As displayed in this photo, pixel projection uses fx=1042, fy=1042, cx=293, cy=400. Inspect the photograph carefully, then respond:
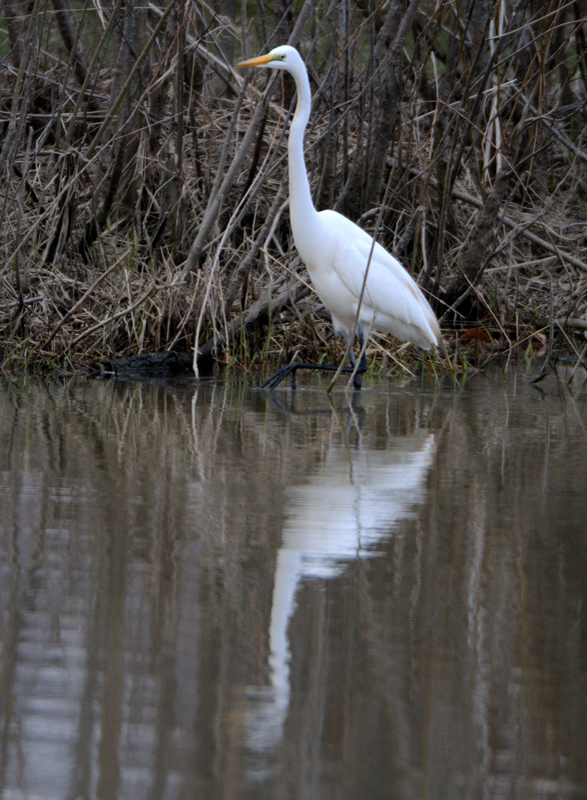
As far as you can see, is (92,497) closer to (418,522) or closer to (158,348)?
(418,522)

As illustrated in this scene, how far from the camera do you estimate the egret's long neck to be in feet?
17.5

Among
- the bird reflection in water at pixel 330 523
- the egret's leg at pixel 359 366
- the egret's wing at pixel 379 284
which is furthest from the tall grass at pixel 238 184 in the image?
the bird reflection in water at pixel 330 523

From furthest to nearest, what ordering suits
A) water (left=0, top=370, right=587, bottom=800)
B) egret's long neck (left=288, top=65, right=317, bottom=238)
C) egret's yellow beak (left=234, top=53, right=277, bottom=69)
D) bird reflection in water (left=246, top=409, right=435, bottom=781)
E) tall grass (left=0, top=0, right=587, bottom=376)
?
tall grass (left=0, top=0, right=587, bottom=376)
egret's long neck (left=288, top=65, right=317, bottom=238)
egret's yellow beak (left=234, top=53, right=277, bottom=69)
bird reflection in water (left=246, top=409, right=435, bottom=781)
water (left=0, top=370, right=587, bottom=800)

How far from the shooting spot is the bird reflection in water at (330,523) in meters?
1.41

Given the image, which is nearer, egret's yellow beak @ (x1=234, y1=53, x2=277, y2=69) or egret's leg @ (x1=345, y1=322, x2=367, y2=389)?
egret's yellow beak @ (x1=234, y1=53, x2=277, y2=69)

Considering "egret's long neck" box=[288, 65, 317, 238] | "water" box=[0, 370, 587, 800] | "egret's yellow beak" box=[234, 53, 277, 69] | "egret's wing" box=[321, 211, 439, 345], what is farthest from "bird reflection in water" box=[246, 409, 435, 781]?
"egret's yellow beak" box=[234, 53, 277, 69]

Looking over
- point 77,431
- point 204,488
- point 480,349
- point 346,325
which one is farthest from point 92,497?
point 480,349

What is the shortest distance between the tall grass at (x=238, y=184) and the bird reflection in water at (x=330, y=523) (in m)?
2.28

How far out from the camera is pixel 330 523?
8.04 ft

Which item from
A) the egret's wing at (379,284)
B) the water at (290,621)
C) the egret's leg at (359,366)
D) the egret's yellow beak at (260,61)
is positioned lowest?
the water at (290,621)

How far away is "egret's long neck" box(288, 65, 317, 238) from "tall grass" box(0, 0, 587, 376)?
0.85 ft

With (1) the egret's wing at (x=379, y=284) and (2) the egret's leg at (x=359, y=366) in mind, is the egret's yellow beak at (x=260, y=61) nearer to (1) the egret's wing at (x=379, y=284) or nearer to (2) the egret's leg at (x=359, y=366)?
(1) the egret's wing at (x=379, y=284)

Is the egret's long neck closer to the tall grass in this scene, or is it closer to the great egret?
the great egret

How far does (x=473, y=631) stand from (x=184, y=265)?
4.43 metres
